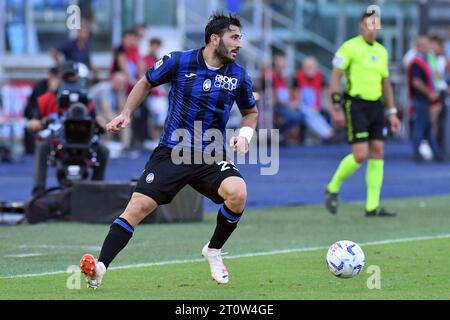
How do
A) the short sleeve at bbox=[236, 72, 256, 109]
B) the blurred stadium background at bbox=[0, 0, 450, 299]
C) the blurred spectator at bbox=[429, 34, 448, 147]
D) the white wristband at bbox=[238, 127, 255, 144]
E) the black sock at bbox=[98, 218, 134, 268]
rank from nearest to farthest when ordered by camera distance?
the black sock at bbox=[98, 218, 134, 268]
the white wristband at bbox=[238, 127, 255, 144]
the short sleeve at bbox=[236, 72, 256, 109]
the blurred stadium background at bbox=[0, 0, 450, 299]
the blurred spectator at bbox=[429, 34, 448, 147]

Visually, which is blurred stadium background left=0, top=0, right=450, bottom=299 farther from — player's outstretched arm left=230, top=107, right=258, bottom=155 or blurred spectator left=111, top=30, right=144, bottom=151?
player's outstretched arm left=230, top=107, right=258, bottom=155

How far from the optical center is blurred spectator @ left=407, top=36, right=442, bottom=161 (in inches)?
950

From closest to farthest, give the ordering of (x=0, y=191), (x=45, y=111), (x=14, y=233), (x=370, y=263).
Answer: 1. (x=370, y=263)
2. (x=14, y=233)
3. (x=45, y=111)
4. (x=0, y=191)

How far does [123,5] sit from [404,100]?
7.93m

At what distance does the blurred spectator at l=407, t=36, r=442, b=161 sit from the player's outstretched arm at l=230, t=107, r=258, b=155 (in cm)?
1448

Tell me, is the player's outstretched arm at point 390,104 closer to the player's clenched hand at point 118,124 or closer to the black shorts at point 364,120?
the black shorts at point 364,120

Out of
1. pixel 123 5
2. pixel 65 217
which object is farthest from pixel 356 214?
pixel 123 5

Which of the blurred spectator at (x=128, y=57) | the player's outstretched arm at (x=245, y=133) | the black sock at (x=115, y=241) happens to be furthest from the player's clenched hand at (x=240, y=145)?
the blurred spectator at (x=128, y=57)

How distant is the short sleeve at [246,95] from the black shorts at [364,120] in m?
5.17

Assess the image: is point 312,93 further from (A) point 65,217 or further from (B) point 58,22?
(A) point 65,217

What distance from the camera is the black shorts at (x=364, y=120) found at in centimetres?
1495

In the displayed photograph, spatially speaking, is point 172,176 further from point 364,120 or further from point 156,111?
point 156,111

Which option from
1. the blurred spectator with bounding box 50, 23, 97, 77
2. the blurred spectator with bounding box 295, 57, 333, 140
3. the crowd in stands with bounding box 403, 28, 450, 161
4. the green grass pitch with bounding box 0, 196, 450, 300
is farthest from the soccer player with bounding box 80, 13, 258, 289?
the blurred spectator with bounding box 295, 57, 333, 140

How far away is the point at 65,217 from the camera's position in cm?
1449
